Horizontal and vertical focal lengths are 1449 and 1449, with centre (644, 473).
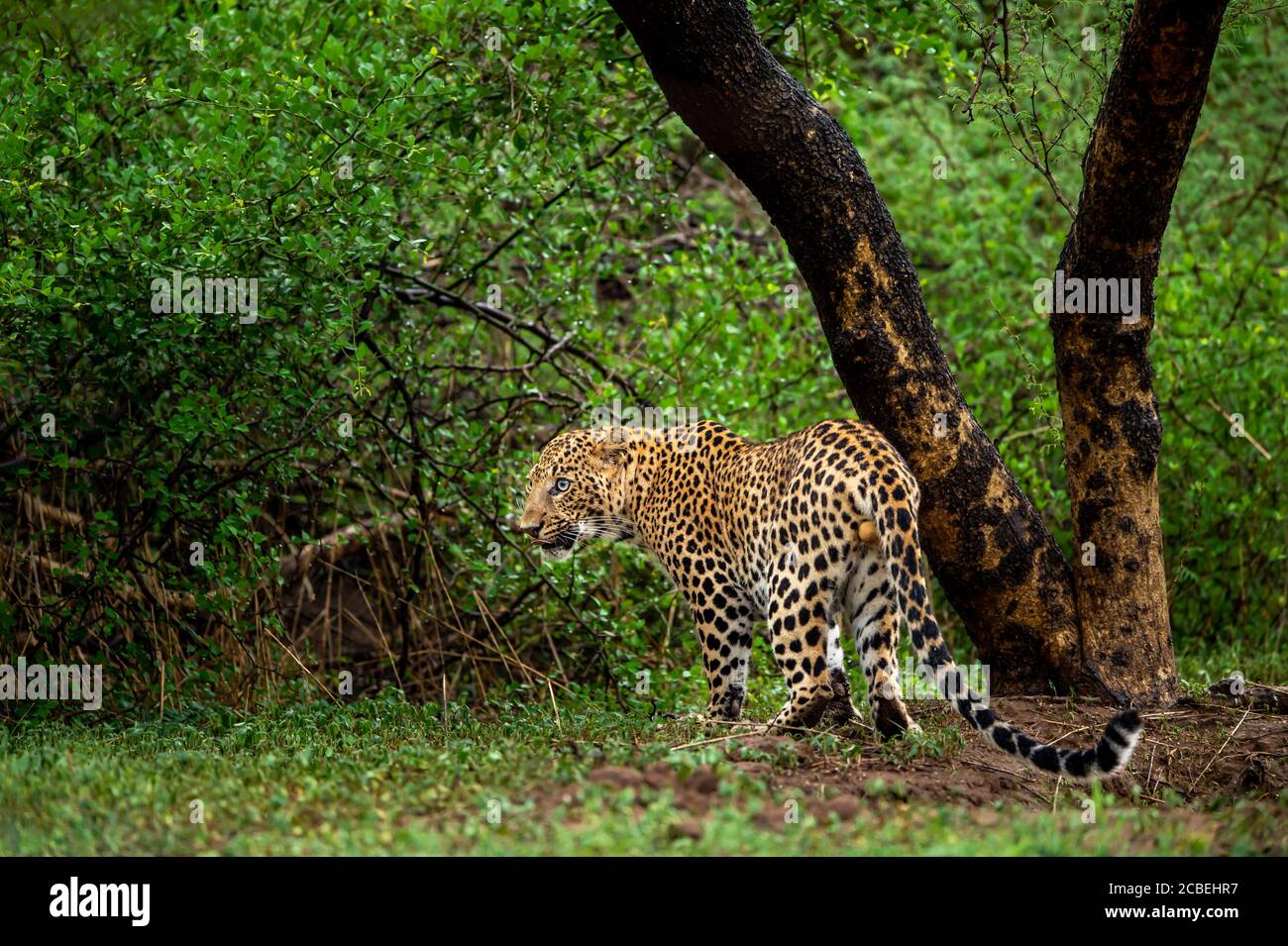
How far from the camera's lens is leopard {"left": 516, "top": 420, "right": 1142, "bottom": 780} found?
19.3 ft

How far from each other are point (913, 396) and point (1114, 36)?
256 centimetres

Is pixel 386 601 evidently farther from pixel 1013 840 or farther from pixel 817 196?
pixel 1013 840

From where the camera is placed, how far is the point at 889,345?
22.6 feet

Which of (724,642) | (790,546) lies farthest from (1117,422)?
(724,642)

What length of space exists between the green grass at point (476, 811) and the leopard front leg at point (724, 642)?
25.2 inches

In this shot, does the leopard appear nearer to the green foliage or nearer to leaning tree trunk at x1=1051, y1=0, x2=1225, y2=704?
the green foliage

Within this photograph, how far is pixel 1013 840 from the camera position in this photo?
4.59 meters

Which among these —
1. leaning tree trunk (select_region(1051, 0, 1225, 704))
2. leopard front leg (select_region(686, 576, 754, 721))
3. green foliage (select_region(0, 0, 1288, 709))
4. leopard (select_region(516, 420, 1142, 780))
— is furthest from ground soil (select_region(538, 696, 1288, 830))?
green foliage (select_region(0, 0, 1288, 709))

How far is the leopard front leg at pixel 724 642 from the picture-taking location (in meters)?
7.05

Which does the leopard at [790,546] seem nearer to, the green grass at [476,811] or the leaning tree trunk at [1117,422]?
the green grass at [476,811]

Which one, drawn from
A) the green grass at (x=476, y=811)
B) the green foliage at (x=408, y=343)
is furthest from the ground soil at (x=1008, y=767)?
the green foliage at (x=408, y=343)

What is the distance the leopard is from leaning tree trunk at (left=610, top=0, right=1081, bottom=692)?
0.41 metres

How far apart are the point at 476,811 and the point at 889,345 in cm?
318

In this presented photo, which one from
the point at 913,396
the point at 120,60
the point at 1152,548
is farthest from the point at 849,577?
the point at 120,60
